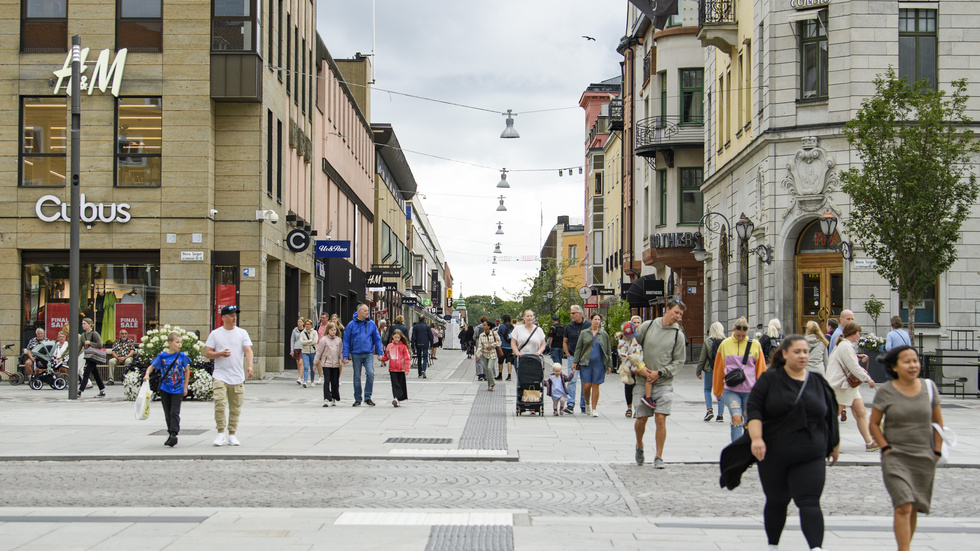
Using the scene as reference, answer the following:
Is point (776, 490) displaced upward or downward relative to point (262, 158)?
downward

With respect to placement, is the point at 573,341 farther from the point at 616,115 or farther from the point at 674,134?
the point at 616,115

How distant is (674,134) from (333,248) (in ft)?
43.8

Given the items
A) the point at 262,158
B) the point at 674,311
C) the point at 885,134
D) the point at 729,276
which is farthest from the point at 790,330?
the point at 674,311

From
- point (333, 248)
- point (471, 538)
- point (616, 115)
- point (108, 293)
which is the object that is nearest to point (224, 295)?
point (108, 293)

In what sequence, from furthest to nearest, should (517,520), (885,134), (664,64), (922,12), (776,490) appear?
(664,64)
(922,12)
(885,134)
(517,520)
(776,490)

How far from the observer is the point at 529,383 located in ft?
61.2

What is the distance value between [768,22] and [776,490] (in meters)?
23.7

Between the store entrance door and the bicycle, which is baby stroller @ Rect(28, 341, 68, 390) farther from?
the store entrance door

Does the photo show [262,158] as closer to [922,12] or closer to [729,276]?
[729,276]

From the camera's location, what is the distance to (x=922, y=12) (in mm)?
27672

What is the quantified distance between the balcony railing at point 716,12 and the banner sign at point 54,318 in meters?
19.6

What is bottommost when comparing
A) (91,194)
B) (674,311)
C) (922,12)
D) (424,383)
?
(424,383)

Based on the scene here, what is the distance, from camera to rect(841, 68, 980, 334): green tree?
2223 cm

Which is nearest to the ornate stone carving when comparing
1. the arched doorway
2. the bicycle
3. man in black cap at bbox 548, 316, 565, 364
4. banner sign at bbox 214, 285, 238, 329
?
the arched doorway
